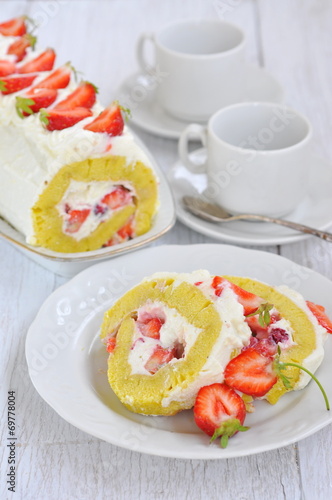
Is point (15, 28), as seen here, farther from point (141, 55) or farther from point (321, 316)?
point (321, 316)

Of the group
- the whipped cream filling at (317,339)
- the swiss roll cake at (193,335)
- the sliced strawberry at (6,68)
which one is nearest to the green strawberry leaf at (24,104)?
the sliced strawberry at (6,68)

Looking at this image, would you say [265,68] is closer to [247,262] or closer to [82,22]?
[82,22]

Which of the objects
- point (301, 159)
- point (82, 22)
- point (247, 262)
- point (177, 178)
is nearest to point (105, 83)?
point (82, 22)

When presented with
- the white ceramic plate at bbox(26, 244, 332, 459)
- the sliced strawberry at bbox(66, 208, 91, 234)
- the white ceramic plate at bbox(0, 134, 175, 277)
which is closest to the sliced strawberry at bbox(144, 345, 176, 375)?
the white ceramic plate at bbox(26, 244, 332, 459)

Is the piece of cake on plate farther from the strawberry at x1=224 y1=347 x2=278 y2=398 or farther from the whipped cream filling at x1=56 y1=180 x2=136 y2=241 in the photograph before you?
the strawberry at x1=224 y1=347 x2=278 y2=398

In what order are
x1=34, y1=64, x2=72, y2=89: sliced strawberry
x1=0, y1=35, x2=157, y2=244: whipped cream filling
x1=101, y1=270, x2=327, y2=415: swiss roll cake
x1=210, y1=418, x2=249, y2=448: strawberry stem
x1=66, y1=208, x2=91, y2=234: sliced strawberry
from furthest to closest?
x1=34, y1=64, x2=72, y2=89: sliced strawberry, x1=66, y1=208, x2=91, y2=234: sliced strawberry, x1=0, y1=35, x2=157, y2=244: whipped cream filling, x1=101, y1=270, x2=327, y2=415: swiss roll cake, x1=210, y1=418, x2=249, y2=448: strawberry stem
